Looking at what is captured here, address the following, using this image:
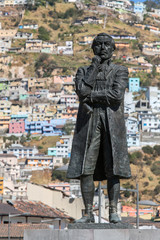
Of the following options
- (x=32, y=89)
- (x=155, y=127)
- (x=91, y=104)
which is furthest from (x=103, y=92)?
(x=32, y=89)

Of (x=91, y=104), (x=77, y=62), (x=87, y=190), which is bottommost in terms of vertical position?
(x=87, y=190)

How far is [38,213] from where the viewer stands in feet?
158

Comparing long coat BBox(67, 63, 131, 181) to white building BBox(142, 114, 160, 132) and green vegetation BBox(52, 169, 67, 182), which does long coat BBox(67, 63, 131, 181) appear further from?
white building BBox(142, 114, 160, 132)

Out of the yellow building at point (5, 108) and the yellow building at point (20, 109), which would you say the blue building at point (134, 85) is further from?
the yellow building at point (5, 108)

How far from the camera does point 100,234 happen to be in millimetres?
10516

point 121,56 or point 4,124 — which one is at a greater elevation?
point 121,56

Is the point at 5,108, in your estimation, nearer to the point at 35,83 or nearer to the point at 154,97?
the point at 35,83

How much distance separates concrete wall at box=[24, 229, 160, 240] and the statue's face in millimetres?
2437

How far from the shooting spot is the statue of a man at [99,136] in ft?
36.9

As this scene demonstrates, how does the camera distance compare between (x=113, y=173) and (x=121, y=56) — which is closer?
(x=113, y=173)

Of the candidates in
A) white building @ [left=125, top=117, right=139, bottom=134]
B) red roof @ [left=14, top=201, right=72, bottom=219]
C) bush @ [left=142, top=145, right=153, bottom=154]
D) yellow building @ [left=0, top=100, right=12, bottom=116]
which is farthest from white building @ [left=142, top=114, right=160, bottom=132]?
red roof @ [left=14, top=201, right=72, bottom=219]

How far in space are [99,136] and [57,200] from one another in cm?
4992

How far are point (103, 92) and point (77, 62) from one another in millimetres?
183947

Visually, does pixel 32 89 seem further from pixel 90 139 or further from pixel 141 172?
pixel 90 139
